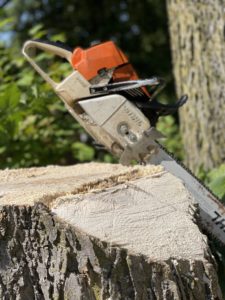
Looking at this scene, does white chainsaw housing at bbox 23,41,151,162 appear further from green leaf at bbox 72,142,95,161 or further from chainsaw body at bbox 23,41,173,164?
green leaf at bbox 72,142,95,161

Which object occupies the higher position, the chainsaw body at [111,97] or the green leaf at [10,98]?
the chainsaw body at [111,97]

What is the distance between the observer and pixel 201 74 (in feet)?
14.0

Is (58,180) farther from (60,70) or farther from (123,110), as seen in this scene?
(60,70)

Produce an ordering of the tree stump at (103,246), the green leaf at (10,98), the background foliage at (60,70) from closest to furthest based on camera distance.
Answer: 1. the tree stump at (103,246)
2. the green leaf at (10,98)
3. the background foliage at (60,70)

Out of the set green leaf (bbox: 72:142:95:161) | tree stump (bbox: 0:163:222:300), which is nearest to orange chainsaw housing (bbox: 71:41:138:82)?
tree stump (bbox: 0:163:222:300)

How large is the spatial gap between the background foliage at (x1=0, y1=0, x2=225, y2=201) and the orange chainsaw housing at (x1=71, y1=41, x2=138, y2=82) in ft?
2.32

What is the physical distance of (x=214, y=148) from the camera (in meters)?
4.25

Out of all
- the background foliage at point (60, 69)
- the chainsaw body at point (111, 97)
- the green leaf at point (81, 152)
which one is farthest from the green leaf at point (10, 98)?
the green leaf at point (81, 152)

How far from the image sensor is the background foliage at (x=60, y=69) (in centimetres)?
388

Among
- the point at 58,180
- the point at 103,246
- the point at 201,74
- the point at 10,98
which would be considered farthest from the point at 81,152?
the point at 103,246

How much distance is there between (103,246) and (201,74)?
7.34 feet

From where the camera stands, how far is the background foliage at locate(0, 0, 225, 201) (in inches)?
153

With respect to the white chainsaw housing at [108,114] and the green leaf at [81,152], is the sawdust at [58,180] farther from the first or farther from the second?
the green leaf at [81,152]

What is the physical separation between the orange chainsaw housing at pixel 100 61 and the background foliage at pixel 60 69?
2.32ft
